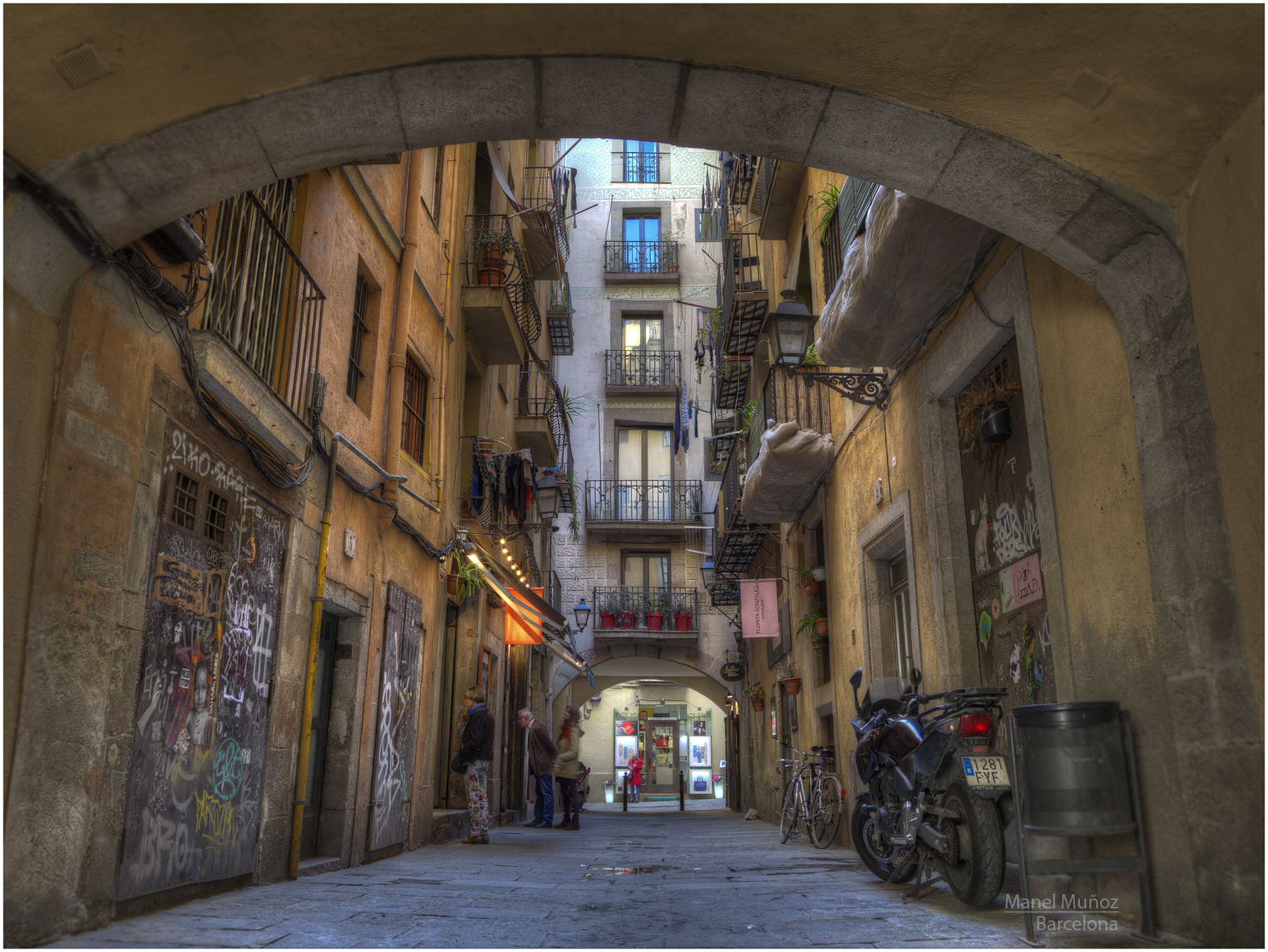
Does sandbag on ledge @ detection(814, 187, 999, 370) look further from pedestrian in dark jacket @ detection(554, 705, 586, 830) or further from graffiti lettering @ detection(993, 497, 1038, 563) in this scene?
pedestrian in dark jacket @ detection(554, 705, 586, 830)

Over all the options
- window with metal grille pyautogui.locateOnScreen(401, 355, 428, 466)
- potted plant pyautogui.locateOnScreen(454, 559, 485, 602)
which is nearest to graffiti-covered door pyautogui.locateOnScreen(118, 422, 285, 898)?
window with metal grille pyautogui.locateOnScreen(401, 355, 428, 466)

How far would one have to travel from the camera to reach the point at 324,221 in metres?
7.56

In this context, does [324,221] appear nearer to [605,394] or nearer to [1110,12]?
[1110,12]

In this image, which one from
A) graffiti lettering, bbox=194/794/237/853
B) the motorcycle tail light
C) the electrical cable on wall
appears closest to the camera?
the electrical cable on wall

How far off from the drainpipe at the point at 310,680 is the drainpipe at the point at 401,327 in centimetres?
128

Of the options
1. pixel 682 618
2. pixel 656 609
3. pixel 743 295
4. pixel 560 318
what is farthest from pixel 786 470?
pixel 656 609

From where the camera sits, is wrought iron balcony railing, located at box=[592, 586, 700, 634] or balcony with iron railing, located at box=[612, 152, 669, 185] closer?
wrought iron balcony railing, located at box=[592, 586, 700, 634]

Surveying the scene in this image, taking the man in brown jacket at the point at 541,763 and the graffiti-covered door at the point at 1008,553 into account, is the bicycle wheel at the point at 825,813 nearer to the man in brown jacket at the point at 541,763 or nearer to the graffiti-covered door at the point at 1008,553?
the graffiti-covered door at the point at 1008,553

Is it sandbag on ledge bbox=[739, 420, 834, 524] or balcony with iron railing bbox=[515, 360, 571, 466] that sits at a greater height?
balcony with iron railing bbox=[515, 360, 571, 466]

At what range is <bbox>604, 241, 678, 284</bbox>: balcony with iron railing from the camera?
84.9 feet

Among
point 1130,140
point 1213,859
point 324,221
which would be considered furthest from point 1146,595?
point 324,221

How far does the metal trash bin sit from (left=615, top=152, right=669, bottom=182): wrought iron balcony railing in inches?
983

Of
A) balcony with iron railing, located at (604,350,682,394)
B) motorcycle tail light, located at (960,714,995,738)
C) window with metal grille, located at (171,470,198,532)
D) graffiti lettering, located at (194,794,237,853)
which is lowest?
graffiti lettering, located at (194,794,237,853)

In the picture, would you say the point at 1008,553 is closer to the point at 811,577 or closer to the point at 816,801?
the point at 816,801
